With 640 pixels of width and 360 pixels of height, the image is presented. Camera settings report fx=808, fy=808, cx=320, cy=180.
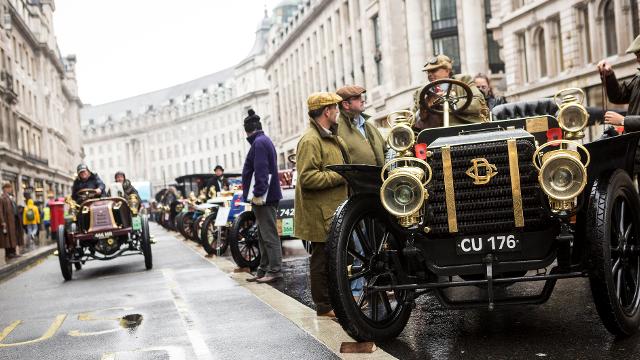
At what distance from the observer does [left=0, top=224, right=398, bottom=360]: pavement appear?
5660mm

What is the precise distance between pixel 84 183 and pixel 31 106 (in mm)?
48688

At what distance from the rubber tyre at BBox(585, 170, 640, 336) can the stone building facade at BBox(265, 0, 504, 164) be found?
38476 millimetres

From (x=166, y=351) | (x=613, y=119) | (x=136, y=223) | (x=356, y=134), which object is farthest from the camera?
(x=136, y=223)

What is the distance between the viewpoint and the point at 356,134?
7.50m

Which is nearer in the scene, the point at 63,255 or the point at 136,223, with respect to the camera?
the point at 63,255

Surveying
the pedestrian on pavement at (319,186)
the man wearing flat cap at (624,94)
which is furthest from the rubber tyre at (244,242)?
the man wearing flat cap at (624,94)

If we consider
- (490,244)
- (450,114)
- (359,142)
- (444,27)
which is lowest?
(490,244)

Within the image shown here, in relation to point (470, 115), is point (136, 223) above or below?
below

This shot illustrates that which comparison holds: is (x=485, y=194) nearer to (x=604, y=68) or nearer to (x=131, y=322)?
(x=604, y=68)

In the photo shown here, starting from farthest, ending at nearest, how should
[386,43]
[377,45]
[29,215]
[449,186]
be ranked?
[377,45] < [386,43] < [29,215] < [449,186]

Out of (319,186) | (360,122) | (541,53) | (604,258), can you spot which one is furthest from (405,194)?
(541,53)

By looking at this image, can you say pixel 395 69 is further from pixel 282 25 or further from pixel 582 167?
pixel 582 167

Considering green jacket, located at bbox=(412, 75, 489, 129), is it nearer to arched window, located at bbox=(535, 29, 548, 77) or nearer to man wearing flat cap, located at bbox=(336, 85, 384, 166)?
man wearing flat cap, located at bbox=(336, 85, 384, 166)

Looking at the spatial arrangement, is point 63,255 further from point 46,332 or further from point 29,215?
point 29,215
